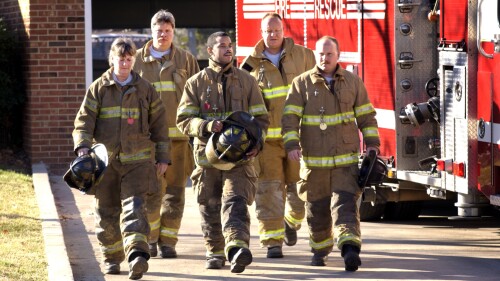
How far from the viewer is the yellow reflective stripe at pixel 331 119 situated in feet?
29.4

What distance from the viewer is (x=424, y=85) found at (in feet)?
33.8

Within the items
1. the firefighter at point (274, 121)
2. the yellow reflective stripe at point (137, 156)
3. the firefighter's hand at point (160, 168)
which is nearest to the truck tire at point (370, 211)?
the firefighter at point (274, 121)

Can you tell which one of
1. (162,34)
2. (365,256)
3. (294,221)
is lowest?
(365,256)

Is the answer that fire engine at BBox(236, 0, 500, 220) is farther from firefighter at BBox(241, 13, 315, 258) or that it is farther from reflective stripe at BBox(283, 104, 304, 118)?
reflective stripe at BBox(283, 104, 304, 118)

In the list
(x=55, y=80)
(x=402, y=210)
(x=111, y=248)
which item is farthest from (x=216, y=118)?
(x=55, y=80)

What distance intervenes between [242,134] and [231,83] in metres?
0.51

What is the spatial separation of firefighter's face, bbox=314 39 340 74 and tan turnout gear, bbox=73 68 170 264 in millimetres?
1223

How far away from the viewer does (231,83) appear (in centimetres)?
899

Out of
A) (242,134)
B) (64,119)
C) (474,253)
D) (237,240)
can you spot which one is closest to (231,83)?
(242,134)

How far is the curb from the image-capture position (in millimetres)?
8594

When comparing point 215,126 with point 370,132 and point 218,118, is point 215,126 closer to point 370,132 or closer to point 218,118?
point 218,118

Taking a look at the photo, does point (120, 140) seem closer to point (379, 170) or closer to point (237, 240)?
point (237, 240)

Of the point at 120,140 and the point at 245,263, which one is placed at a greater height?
the point at 120,140

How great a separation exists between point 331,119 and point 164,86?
1.44m
